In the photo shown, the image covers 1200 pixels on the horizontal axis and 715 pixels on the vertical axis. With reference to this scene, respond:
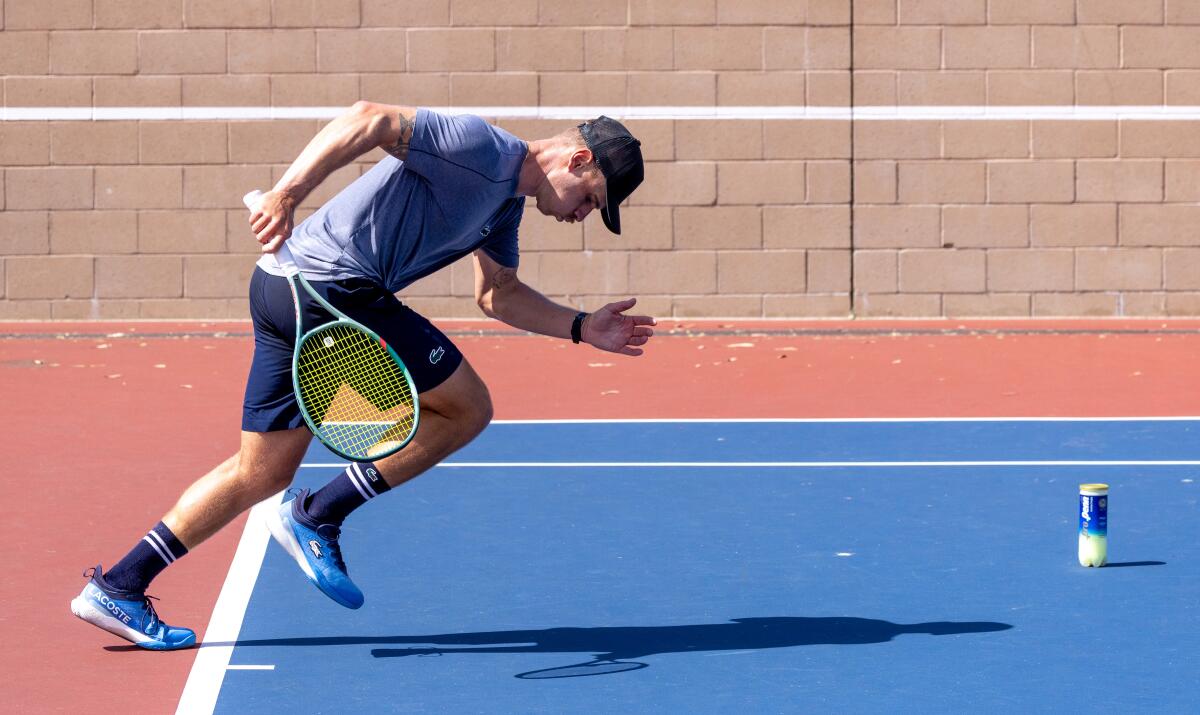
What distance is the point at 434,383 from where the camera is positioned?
5.01m

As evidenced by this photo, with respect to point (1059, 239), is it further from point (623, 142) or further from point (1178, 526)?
point (623, 142)

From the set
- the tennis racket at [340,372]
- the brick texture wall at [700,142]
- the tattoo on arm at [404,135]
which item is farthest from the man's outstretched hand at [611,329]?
the brick texture wall at [700,142]

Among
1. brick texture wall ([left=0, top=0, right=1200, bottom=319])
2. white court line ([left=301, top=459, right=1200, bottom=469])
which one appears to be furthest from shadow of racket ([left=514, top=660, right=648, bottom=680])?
brick texture wall ([left=0, top=0, right=1200, bottom=319])

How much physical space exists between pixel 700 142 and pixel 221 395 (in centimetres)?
542

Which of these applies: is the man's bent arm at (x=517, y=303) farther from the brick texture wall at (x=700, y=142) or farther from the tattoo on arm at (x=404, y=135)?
the brick texture wall at (x=700, y=142)

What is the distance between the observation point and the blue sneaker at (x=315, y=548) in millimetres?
5012

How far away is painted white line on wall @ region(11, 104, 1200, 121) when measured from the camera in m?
14.4

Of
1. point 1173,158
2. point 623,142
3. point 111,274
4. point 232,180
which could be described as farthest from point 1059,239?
point 623,142

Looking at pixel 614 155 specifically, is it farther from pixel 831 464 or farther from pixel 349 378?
pixel 831 464

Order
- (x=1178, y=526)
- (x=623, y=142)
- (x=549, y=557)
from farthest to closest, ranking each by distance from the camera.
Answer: (x=1178, y=526), (x=549, y=557), (x=623, y=142)

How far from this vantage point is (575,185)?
16.3 ft

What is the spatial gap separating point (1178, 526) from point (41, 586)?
4.13 meters

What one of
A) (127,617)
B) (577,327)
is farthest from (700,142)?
(127,617)

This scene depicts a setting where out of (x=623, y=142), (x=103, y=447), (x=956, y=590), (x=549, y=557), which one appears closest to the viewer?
(x=623, y=142)
